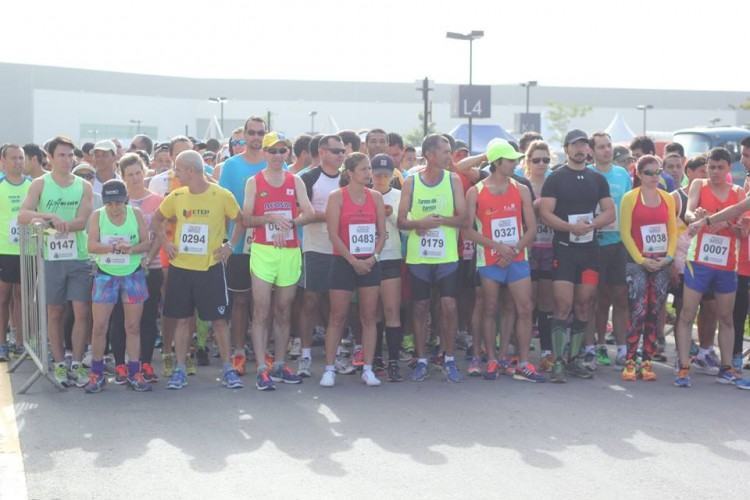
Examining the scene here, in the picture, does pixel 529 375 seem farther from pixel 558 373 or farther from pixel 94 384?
pixel 94 384

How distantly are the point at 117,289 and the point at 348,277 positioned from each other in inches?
77.2

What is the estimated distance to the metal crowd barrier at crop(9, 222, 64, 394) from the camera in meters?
8.80

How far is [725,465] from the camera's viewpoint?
6.38 m

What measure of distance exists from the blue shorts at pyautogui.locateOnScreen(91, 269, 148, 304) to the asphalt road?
78 centimetres

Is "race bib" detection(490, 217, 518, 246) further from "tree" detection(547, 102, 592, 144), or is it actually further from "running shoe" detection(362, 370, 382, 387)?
"tree" detection(547, 102, 592, 144)

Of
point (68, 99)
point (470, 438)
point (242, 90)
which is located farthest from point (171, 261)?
point (242, 90)

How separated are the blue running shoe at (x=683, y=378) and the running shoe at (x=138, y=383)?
4.50 m

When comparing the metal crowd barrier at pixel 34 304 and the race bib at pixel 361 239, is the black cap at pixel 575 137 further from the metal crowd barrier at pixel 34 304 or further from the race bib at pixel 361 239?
the metal crowd barrier at pixel 34 304

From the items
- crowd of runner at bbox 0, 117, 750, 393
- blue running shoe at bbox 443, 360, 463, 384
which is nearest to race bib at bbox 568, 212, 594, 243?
crowd of runner at bbox 0, 117, 750, 393

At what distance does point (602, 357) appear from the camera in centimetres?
1025

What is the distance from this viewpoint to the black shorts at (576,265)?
367 inches

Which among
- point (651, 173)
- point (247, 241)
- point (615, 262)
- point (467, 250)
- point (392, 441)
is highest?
point (651, 173)

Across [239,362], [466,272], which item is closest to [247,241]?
[239,362]

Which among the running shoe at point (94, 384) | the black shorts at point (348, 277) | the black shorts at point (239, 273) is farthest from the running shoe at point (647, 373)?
the running shoe at point (94, 384)
